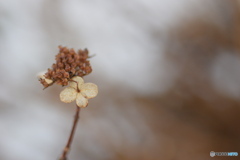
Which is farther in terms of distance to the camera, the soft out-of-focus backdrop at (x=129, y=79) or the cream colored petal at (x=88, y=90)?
the soft out-of-focus backdrop at (x=129, y=79)

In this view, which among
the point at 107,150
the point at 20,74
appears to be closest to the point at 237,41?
the point at 107,150

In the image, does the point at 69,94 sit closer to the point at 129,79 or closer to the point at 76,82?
the point at 76,82

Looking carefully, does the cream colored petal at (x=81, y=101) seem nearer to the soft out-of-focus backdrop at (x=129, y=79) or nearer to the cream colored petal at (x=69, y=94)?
the cream colored petal at (x=69, y=94)

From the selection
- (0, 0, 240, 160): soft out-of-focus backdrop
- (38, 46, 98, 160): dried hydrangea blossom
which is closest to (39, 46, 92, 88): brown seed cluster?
(38, 46, 98, 160): dried hydrangea blossom

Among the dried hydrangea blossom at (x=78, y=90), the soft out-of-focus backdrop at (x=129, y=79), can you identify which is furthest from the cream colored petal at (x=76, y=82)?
the soft out-of-focus backdrop at (x=129, y=79)

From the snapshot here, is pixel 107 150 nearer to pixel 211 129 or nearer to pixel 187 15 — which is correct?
pixel 211 129

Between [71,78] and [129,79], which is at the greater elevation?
[129,79]

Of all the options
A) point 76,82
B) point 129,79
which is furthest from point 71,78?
point 129,79
